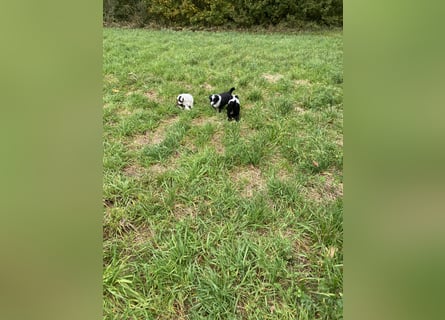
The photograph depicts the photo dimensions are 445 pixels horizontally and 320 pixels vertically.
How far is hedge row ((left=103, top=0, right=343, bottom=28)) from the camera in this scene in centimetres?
1508

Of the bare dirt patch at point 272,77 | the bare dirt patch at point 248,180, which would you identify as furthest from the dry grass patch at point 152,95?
the bare dirt patch at point 248,180

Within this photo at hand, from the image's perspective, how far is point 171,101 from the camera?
4.45 meters

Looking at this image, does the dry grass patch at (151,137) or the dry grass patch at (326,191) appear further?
the dry grass patch at (151,137)

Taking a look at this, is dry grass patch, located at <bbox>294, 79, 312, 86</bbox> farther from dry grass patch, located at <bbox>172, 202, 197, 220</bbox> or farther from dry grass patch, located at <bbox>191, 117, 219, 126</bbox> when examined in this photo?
dry grass patch, located at <bbox>172, 202, 197, 220</bbox>

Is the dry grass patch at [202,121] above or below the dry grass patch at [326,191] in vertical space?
above

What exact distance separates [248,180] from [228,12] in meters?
14.3

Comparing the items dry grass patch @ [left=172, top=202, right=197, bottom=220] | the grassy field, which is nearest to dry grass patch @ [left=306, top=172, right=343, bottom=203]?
the grassy field

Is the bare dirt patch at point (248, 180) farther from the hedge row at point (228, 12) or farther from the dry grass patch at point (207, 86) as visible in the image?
the hedge row at point (228, 12)

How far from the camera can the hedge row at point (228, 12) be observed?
15.1 m

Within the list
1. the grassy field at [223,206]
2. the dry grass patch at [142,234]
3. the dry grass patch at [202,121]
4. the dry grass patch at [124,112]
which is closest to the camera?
the grassy field at [223,206]

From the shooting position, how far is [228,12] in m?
15.3
